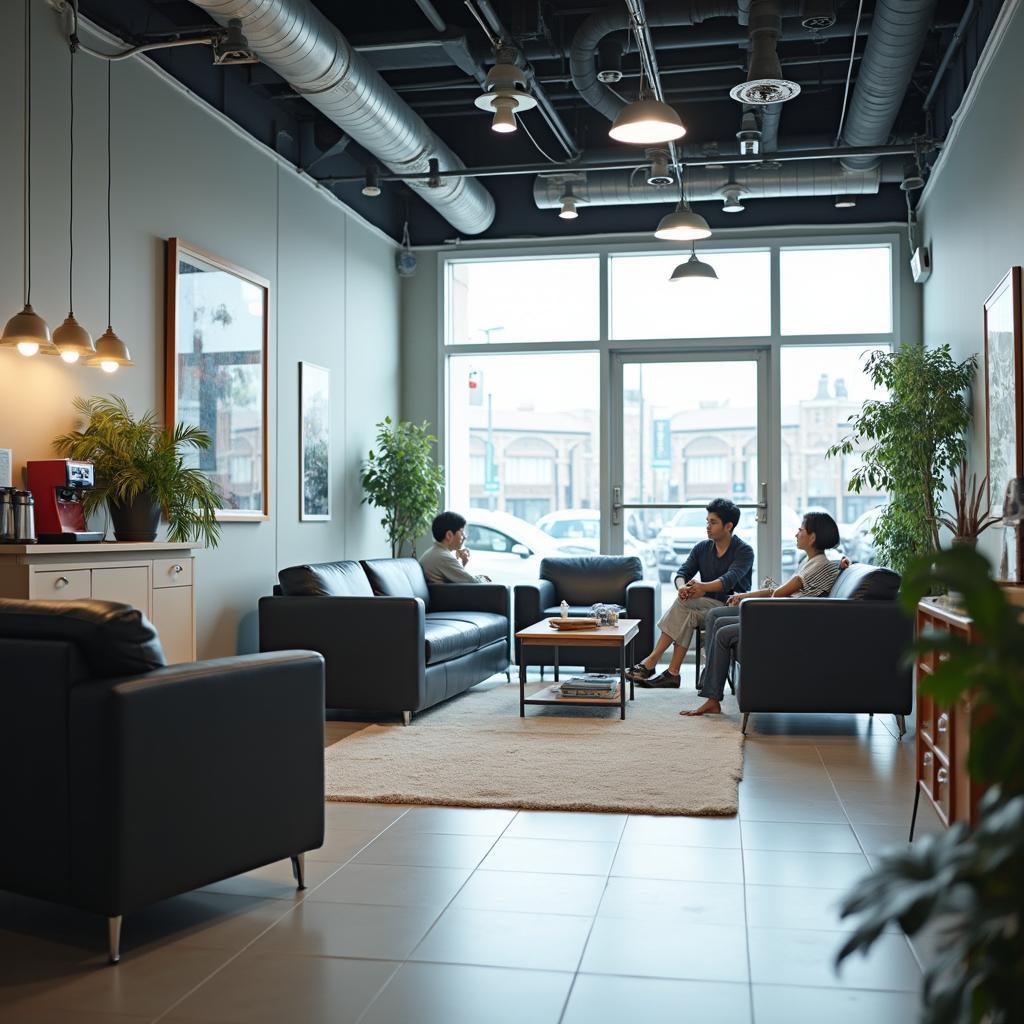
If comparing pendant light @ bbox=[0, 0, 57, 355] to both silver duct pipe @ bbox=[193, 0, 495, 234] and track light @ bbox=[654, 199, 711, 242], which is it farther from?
track light @ bbox=[654, 199, 711, 242]

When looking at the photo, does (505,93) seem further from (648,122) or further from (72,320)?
(72,320)

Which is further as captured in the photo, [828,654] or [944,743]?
[828,654]

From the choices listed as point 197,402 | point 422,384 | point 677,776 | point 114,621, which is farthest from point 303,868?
point 422,384

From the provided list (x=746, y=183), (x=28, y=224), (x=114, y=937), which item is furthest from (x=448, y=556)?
(x=114, y=937)

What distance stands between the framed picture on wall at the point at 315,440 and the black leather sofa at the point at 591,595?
1539 mm

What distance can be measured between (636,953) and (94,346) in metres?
3.79

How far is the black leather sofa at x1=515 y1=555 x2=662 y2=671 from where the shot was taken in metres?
8.05

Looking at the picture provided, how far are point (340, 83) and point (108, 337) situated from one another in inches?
80.8

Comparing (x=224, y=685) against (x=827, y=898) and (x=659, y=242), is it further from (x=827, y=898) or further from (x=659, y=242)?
(x=659, y=242)

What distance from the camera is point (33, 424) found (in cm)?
509

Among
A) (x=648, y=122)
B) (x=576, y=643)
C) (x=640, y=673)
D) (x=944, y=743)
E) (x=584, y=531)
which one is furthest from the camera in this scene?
(x=584, y=531)

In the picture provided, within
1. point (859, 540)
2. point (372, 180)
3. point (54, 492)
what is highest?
point (372, 180)

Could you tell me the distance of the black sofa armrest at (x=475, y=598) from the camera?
8.18m

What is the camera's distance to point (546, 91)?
824 centimetres
